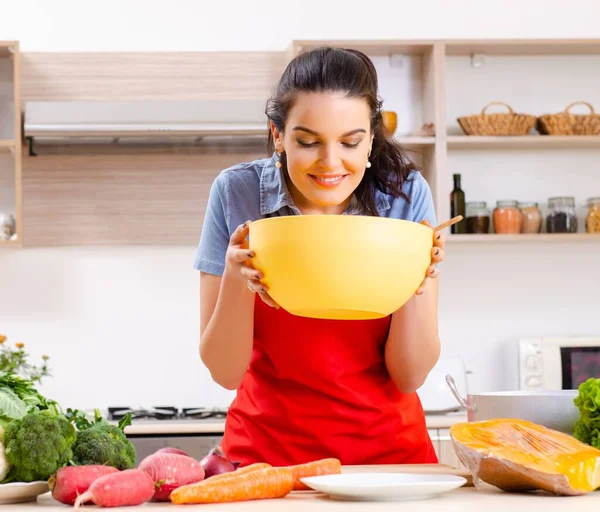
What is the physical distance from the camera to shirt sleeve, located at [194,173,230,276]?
5.11 ft

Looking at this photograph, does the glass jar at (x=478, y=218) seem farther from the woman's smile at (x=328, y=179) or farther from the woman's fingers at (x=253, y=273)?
the woman's fingers at (x=253, y=273)

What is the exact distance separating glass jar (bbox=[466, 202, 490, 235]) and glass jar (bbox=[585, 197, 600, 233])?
15.4 inches

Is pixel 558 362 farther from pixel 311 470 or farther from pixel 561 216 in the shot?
pixel 311 470

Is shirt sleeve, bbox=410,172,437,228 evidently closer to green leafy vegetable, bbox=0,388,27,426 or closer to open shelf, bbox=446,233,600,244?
green leafy vegetable, bbox=0,388,27,426

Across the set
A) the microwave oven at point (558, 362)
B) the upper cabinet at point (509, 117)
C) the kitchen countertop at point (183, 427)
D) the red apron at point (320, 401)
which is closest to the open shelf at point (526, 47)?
the upper cabinet at point (509, 117)

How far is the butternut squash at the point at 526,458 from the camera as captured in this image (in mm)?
1031

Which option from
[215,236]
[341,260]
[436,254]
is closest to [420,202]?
[215,236]

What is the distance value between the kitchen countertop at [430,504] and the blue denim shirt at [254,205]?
60 cm

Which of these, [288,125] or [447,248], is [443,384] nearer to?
[447,248]

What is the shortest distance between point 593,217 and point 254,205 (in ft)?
7.52

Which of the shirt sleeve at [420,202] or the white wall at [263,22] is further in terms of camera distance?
the white wall at [263,22]

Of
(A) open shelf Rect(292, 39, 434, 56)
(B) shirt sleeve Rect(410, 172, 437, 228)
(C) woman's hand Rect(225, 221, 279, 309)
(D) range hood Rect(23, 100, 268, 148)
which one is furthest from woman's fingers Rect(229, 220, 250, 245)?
(A) open shelf Rect(292, 39, 434, 56)

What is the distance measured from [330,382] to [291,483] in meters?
0.47

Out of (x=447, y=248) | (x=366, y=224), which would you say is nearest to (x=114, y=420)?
(x=447, y=248)
